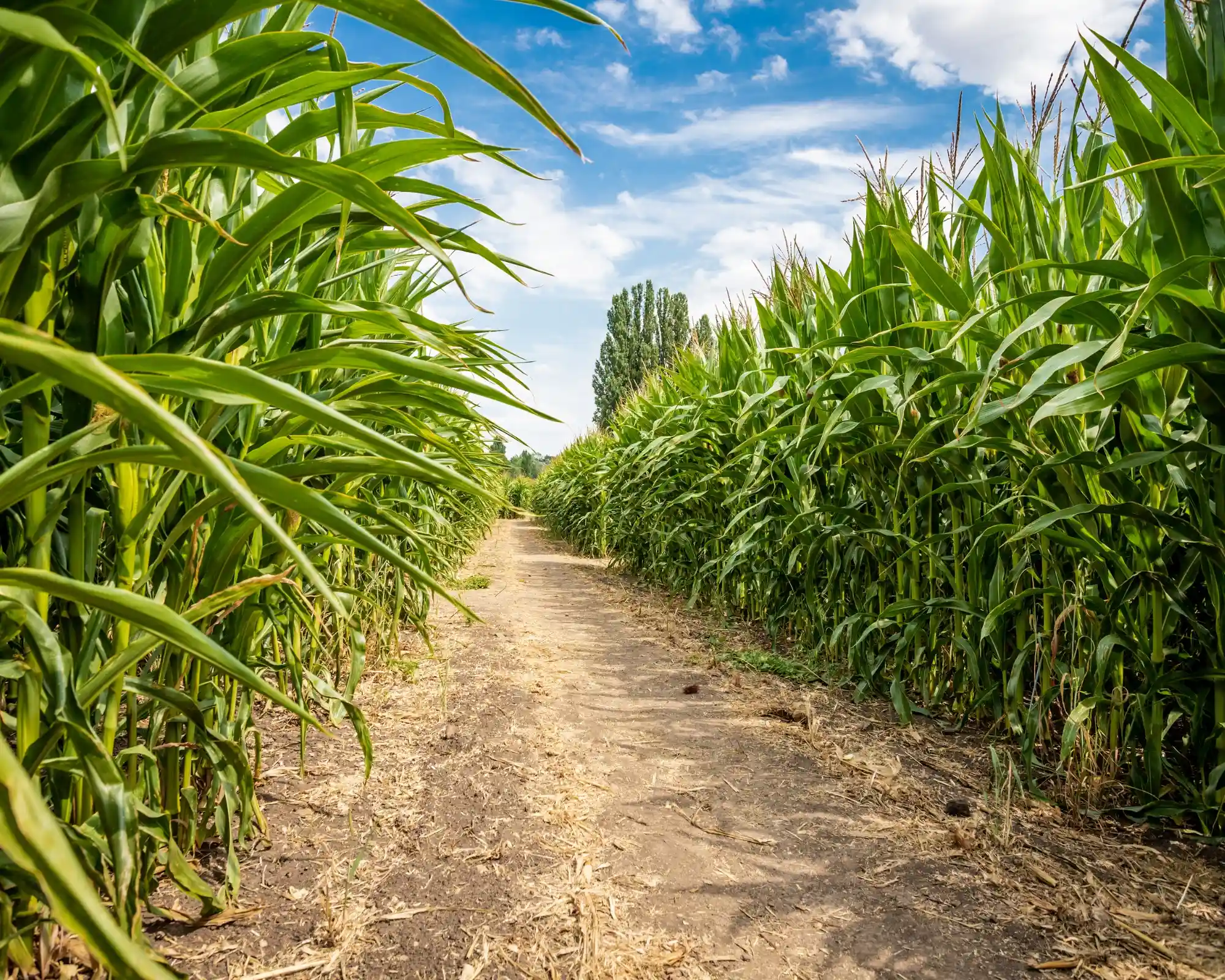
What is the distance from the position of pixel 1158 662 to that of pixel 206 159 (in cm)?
180

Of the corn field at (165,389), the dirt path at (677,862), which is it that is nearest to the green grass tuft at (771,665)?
the dirt path at (677,862)

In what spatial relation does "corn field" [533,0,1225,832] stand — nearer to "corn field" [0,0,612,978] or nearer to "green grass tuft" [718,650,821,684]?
"green grass tuft" [718,650,821,684]

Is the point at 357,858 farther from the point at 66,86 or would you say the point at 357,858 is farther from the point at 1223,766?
the point at 1223,766

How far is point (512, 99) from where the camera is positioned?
0.51 metres

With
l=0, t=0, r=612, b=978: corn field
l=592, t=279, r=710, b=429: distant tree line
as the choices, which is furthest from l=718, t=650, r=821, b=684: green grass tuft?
l=592, t=279, r=710, b=429: distant tree line

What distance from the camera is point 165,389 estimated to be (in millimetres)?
551

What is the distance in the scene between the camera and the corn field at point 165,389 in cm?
48

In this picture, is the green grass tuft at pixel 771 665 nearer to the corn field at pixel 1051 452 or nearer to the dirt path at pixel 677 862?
the corn field at pixel 1051 452

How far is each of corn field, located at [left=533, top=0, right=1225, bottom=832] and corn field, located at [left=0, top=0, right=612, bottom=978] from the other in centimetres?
107

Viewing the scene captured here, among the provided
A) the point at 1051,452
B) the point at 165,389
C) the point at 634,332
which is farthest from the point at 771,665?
the point at 634,332

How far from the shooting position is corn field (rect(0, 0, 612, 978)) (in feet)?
1.56

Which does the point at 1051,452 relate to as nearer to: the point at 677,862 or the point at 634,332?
the point at 677,862

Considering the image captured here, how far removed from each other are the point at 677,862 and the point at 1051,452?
1284 mm

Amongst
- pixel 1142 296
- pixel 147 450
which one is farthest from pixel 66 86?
pixel 1142 296
